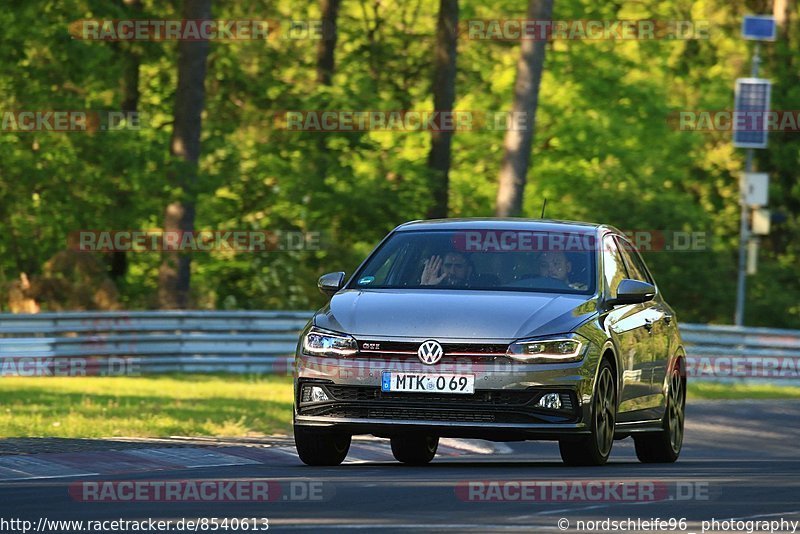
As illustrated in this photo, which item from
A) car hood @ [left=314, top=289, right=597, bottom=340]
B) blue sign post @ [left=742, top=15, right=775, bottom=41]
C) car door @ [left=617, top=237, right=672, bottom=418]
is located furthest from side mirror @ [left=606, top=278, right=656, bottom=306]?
blue sign post @ [left=742, top=15, right=775, bottom=41]

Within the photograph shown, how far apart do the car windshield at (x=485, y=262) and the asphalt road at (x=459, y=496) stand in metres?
1.24

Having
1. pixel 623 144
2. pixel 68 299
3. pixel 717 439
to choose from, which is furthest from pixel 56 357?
pixel 623 144

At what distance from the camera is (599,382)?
1311cm

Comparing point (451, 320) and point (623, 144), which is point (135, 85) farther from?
point (451, 320)

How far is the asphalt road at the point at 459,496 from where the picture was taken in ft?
32.7

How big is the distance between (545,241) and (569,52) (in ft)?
117

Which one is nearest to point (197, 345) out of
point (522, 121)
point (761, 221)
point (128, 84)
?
point (522, 121)

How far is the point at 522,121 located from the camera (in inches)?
1273

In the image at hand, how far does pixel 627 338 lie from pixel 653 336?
91cm

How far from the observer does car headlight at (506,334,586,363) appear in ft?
41.3

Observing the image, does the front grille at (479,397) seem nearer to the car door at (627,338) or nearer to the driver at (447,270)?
the car door at (627,338)

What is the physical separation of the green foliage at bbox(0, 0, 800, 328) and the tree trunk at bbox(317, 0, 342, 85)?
0.32m

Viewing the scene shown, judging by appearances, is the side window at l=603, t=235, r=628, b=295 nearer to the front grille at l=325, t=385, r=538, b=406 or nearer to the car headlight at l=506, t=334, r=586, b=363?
the car headlight at l=506, t=334, r=586, b=363

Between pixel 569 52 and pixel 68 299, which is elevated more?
pixel 569 52
